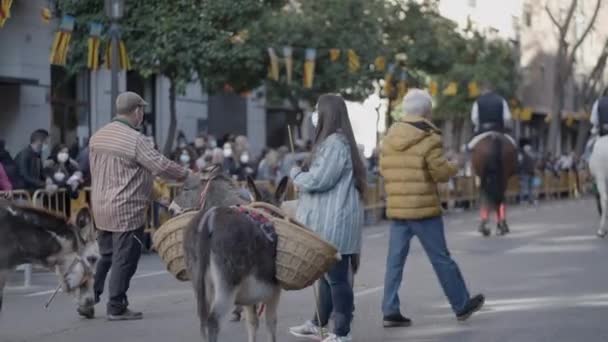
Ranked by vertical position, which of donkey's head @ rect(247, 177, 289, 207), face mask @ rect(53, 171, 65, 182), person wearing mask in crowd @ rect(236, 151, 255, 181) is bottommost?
person wearing mask in crowd @ rect(236, 151, 255, 181)

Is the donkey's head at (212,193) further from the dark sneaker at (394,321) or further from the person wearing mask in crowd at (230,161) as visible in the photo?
the person wearing mask in crowd at (230,161)

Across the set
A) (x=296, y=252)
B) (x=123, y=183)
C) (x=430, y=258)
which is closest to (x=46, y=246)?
(x=123, y=183)

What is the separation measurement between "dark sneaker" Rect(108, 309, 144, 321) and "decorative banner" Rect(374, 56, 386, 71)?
63.9 ft

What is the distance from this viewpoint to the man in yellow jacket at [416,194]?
1095 cm

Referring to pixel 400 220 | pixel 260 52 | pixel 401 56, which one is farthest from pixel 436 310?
pixel 401 56

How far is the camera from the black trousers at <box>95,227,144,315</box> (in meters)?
11.7

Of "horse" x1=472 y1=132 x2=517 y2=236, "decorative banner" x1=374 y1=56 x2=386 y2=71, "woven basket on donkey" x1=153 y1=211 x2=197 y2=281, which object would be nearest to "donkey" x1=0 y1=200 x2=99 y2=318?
"woven basket on donkey" x1=153 y1=211 x2=197 y2=281

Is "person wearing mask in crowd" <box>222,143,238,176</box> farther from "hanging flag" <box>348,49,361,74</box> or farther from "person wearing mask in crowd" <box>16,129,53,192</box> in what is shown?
"person wearing mask in crowd" <box>16,129,53,192</box>

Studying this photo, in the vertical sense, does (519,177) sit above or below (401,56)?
below

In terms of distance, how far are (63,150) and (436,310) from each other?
906cm

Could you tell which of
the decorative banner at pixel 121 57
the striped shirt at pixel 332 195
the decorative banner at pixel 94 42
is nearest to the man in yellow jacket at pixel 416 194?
the striped shirt at pixel 332 195

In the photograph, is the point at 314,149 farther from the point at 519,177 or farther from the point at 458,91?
the point at 458,91

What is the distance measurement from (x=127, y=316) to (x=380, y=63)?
19693 millimetres

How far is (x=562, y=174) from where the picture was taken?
1869 inches
